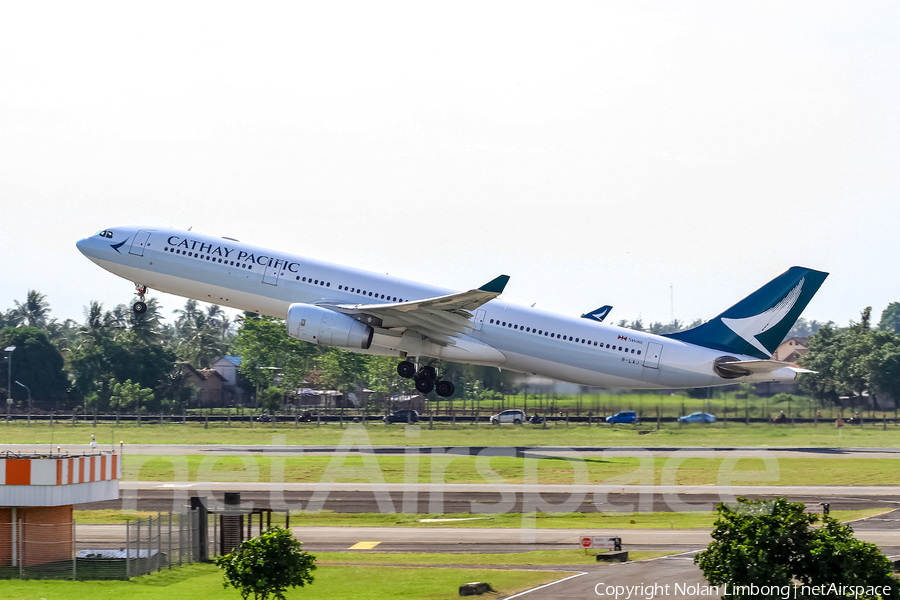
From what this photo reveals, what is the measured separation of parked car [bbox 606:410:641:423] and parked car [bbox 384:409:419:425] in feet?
56.4

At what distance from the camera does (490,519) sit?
117ft

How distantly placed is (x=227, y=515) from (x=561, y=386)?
26.2m

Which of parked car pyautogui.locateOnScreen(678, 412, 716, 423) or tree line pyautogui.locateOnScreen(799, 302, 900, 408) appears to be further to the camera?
tree line pyautogui.locateOnScreen(799, 302, 900, 408)

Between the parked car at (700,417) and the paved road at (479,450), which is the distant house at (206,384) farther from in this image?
the parked car at (700,417)

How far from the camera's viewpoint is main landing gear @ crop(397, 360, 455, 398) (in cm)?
5059

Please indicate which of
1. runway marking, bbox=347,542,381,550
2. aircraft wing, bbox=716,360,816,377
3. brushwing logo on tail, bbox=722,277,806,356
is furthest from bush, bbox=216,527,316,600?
brushwing logo on tail, bbox=722,277,806,356

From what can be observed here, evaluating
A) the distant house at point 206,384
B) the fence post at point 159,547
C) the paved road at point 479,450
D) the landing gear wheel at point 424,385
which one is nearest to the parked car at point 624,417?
the paved road at point 479,450

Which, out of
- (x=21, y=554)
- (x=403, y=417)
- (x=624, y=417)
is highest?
(x=624, y=417)

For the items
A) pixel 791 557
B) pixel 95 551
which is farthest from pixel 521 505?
pixel 791 557

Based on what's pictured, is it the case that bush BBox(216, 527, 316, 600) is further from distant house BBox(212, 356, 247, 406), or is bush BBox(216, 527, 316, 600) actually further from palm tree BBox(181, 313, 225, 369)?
palm tree BBox(181, 313, 225, 369)

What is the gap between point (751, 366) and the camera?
158 feet

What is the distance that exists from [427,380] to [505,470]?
704cm

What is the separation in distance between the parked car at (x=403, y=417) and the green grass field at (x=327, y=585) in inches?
1587

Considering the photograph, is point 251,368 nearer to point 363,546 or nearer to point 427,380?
point 427,380
